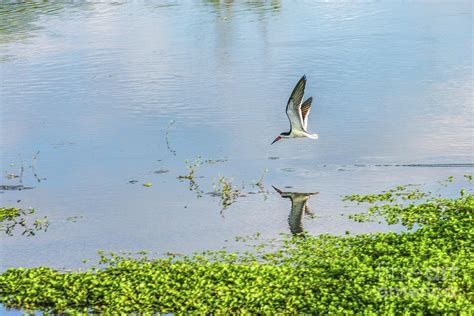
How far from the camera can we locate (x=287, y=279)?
1642 cm

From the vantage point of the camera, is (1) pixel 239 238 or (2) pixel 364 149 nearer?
(1) pixel 239 238

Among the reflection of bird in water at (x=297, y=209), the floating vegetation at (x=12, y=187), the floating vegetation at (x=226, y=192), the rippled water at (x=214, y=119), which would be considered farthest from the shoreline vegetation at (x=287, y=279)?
the floating vegetation at (x=12, y=187)

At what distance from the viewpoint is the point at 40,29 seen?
43.3 metres

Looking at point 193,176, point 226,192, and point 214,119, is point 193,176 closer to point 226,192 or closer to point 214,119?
point 226,192

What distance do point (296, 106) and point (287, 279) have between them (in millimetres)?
7229

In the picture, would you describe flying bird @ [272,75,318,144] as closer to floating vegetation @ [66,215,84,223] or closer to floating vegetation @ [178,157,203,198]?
floating vegetation @ [178,157,203,198]

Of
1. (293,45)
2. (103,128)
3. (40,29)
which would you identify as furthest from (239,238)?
(40,29)

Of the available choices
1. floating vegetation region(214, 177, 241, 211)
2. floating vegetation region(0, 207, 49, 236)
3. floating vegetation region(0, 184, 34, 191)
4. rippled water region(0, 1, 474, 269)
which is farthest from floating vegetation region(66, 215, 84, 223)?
floating vegetation region(214, 177, 241, 211)

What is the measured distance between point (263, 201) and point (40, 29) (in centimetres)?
2441

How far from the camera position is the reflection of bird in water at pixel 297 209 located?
784 inches

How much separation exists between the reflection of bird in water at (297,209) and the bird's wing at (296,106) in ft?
6.55

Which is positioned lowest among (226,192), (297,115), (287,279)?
(226,192)

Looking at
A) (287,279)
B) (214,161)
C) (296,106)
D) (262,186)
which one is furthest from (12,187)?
(287,279)

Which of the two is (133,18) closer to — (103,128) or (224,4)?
(224,4)
